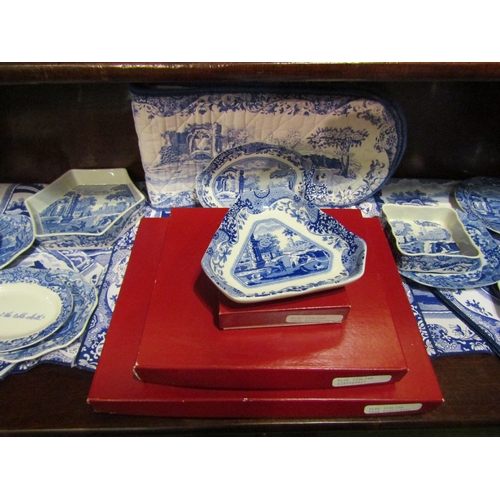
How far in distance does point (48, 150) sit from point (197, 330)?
595 millimetres

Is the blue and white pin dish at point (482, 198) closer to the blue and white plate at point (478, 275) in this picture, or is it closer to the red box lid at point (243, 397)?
the blue and white plate at point (478, 275)

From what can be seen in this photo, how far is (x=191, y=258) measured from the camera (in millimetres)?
644

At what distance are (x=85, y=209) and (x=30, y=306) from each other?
259 millimetres

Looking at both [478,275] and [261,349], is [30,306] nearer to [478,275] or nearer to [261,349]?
[261,349]

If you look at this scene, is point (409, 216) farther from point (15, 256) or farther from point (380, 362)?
point (15, 256)

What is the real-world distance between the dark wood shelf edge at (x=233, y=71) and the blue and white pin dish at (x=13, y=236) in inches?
11.7

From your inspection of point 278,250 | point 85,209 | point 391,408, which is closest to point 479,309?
point 391,408

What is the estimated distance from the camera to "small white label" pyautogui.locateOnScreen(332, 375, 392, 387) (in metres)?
0.53

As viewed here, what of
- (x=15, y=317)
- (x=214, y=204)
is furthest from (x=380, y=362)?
(x=15, y=317)

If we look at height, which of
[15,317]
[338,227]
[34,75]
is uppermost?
[34,75]

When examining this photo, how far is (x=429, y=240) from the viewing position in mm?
785

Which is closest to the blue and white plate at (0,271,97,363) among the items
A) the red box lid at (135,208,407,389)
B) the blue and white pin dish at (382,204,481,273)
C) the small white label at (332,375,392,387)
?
the red box lid at (135,208,407,389)

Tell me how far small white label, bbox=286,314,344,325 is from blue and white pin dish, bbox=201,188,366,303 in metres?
0.04

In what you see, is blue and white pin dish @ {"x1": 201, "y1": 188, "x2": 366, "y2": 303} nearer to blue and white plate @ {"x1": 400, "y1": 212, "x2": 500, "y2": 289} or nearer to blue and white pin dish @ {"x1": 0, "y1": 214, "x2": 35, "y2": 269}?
blue and white plate @ {"x1": 400, "y1": 212, "x2": 500, "y2": 289}
